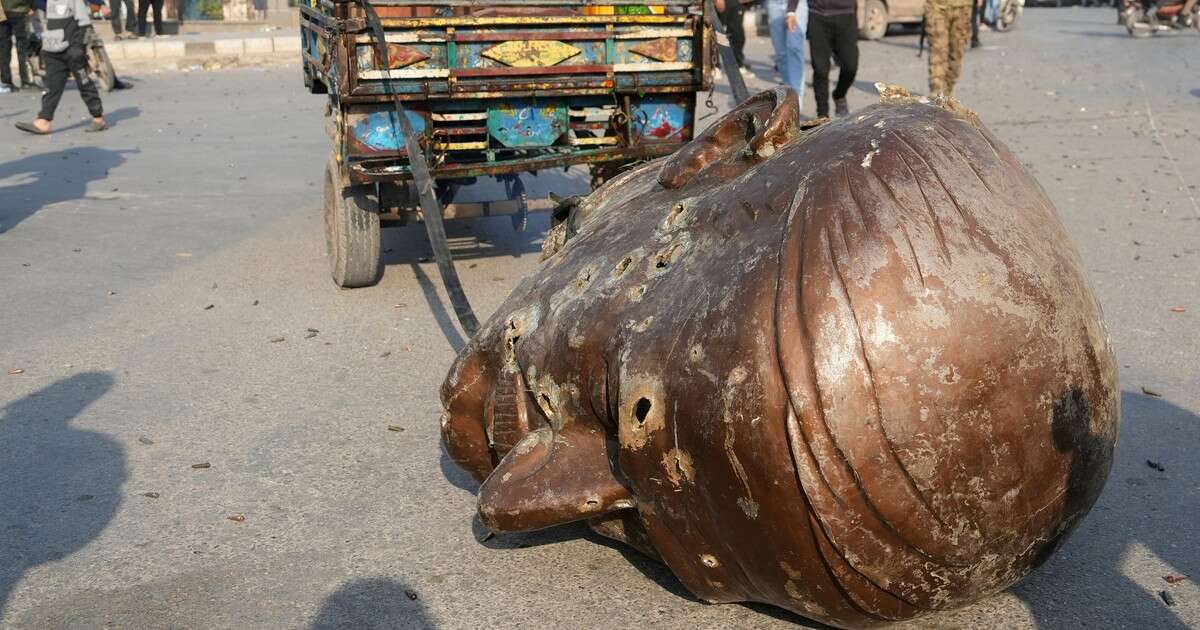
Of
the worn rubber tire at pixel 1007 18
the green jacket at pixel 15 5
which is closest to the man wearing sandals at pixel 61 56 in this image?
the green jacket at pixel 15 5

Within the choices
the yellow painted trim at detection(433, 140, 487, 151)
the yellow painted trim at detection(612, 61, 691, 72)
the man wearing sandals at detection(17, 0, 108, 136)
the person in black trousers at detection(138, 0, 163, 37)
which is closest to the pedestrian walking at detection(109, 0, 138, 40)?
the person in black trousers at detection(138, 0, 163, 37)

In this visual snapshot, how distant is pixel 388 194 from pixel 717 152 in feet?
11.2

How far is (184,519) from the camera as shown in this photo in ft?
13.2

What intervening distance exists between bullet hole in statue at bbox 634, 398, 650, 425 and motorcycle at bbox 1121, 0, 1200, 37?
942 inches

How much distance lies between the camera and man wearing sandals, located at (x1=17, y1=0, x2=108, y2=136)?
12.9 meters

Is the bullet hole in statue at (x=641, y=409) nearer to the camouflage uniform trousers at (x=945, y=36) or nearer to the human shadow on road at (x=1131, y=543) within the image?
the human shadow on road at (x=1131, y=543)

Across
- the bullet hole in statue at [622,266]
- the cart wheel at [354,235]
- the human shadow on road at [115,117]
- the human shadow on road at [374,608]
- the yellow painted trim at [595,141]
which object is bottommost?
the human shadow on road at [374,608]

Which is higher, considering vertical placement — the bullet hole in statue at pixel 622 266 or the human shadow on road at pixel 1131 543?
the bullet hole in statue at pixel 622 266

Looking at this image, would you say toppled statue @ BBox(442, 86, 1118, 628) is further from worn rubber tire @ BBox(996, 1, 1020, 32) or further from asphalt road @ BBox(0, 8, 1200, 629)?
worn rubber tire @ BBox(996, 1, 1020, 32)

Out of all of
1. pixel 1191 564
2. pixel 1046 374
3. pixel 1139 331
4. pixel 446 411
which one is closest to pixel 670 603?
pixel 446 411

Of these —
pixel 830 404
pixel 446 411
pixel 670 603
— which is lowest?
pixel 670 603

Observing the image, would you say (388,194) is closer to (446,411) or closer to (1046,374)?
(446,411)

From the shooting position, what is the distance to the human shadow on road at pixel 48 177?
933 cm

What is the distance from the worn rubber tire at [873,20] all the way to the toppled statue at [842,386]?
65.8ft
